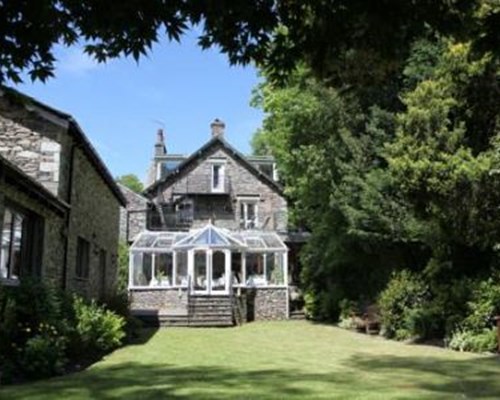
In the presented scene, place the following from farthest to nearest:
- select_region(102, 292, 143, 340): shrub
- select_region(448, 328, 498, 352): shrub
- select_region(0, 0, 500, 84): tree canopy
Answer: select_region(102, 292, 143, 340): shrub < select_region(448, 328, 498, 352): shrub < select_region(0, 0, 500, 84): tree canopy

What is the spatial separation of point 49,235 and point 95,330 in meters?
2.30

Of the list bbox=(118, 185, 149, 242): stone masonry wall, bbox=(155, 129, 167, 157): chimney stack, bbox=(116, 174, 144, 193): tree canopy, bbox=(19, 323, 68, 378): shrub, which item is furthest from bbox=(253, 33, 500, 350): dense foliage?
bbox=(116, 174, 144, 193): tree canopy

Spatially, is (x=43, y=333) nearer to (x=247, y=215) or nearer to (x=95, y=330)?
(x=95, y=330)

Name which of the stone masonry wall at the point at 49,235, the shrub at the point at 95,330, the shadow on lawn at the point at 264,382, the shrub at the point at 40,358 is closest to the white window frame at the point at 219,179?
the shrub at the point at 95,330

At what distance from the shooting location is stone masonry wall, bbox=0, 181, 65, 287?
12572 mm

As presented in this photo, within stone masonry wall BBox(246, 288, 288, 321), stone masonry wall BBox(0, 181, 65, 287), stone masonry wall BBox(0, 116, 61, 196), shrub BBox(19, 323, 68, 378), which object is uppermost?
stone masonry wall BBox(0, 116, 61, 196)

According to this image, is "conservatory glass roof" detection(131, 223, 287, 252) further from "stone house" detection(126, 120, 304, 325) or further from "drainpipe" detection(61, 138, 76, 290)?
"drainpipe" detection(61, 138, 76, 290)

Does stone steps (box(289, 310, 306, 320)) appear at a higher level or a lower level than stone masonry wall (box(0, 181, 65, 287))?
lower

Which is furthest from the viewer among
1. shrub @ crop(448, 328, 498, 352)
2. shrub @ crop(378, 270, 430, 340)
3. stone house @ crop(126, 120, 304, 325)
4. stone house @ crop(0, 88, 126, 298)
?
stone house @ crop(126, 120, 304, 325)

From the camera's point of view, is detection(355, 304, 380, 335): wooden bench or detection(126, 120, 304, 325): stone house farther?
detection(126, 120, 304, 325): stone house

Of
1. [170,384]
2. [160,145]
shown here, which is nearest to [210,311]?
[170,384]

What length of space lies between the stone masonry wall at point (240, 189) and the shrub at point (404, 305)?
19.7 metres

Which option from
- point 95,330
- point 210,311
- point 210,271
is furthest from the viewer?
point 210,271

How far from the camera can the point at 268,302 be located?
102 ft
